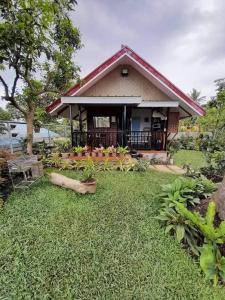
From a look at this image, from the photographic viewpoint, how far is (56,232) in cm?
293

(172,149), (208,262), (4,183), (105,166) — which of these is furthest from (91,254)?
(172,149)

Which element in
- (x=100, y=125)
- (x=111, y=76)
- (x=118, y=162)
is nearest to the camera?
(x=118, y=162)

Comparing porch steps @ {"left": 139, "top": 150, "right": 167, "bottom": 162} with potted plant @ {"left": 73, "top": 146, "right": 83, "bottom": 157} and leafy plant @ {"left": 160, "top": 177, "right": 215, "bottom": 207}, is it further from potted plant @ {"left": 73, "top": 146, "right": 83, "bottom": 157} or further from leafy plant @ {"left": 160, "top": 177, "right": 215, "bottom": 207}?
leafy plant @ {"left": 160, "top": 177, "right": 215, "bottom": 207}

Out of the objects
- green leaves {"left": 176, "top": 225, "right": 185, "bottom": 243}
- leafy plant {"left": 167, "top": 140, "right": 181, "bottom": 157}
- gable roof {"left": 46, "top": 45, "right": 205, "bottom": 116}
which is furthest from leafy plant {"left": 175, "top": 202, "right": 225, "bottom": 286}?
gable roof {"left": 46, "top": 45, "right": 205, "bottom": 116}

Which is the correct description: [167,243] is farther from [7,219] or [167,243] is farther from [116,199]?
[7,219]

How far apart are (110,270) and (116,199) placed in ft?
6.30

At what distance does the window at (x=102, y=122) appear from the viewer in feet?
33.2

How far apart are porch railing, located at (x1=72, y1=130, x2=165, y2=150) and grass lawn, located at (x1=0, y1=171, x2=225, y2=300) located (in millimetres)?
4205

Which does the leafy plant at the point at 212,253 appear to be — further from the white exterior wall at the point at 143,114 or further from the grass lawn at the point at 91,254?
the white exterior wall at the point at 143,114

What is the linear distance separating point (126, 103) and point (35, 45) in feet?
12.7

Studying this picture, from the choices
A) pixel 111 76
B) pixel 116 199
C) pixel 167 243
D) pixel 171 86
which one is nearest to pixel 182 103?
pixel 171 86

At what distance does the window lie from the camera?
398 inches

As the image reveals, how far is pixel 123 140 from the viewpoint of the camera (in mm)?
7797

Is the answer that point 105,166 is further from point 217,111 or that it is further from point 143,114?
point 217,111
